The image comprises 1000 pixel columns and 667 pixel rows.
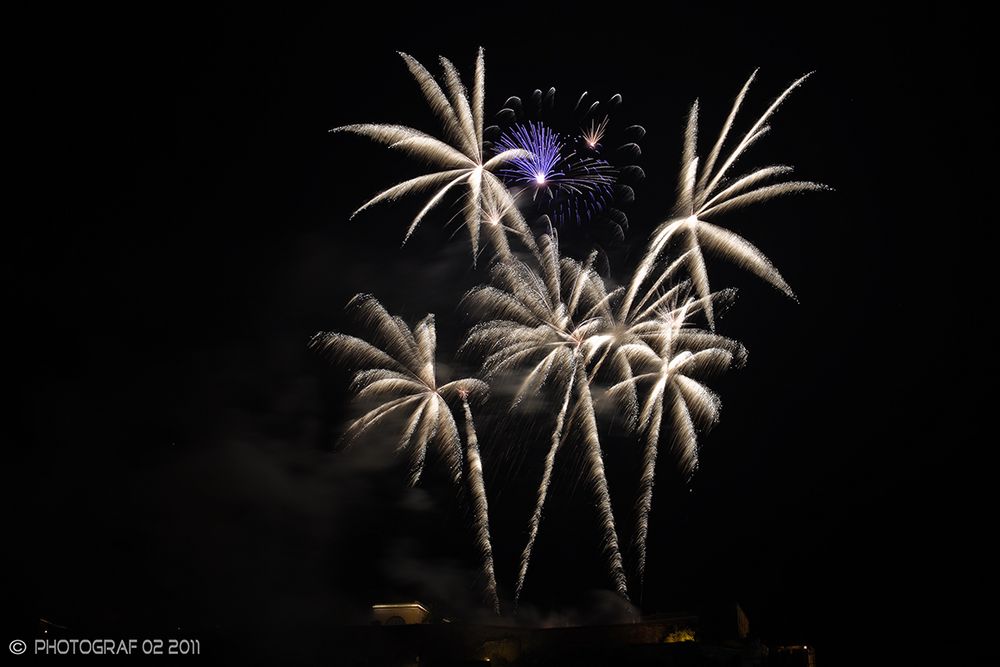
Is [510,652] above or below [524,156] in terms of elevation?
below

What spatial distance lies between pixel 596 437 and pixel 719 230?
772cm

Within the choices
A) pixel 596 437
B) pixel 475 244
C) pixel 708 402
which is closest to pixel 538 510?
pixel 596 437

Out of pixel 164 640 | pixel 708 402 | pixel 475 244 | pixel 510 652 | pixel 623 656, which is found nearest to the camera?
pixel 475 244

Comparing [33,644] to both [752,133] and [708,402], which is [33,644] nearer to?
[708,402]

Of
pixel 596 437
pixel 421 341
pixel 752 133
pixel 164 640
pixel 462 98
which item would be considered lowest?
pixel 164 640

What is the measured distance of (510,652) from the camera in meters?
35.7

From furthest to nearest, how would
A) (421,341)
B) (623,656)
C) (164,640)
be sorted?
(164,640) < (623,656) < (421,341)

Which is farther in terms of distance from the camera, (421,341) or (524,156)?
(421,341)

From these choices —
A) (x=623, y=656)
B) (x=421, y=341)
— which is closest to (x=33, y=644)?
(x=421, y=341)

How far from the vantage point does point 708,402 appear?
81.2ft

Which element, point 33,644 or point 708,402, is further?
point 33,644

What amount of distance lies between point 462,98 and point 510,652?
24.5 metres

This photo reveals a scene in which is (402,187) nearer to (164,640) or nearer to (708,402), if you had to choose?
(708,402)

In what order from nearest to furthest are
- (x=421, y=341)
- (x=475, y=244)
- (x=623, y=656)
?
1. (x=475, y=244)
2. (x=421, y=341)
3. (x=623, y=656)
